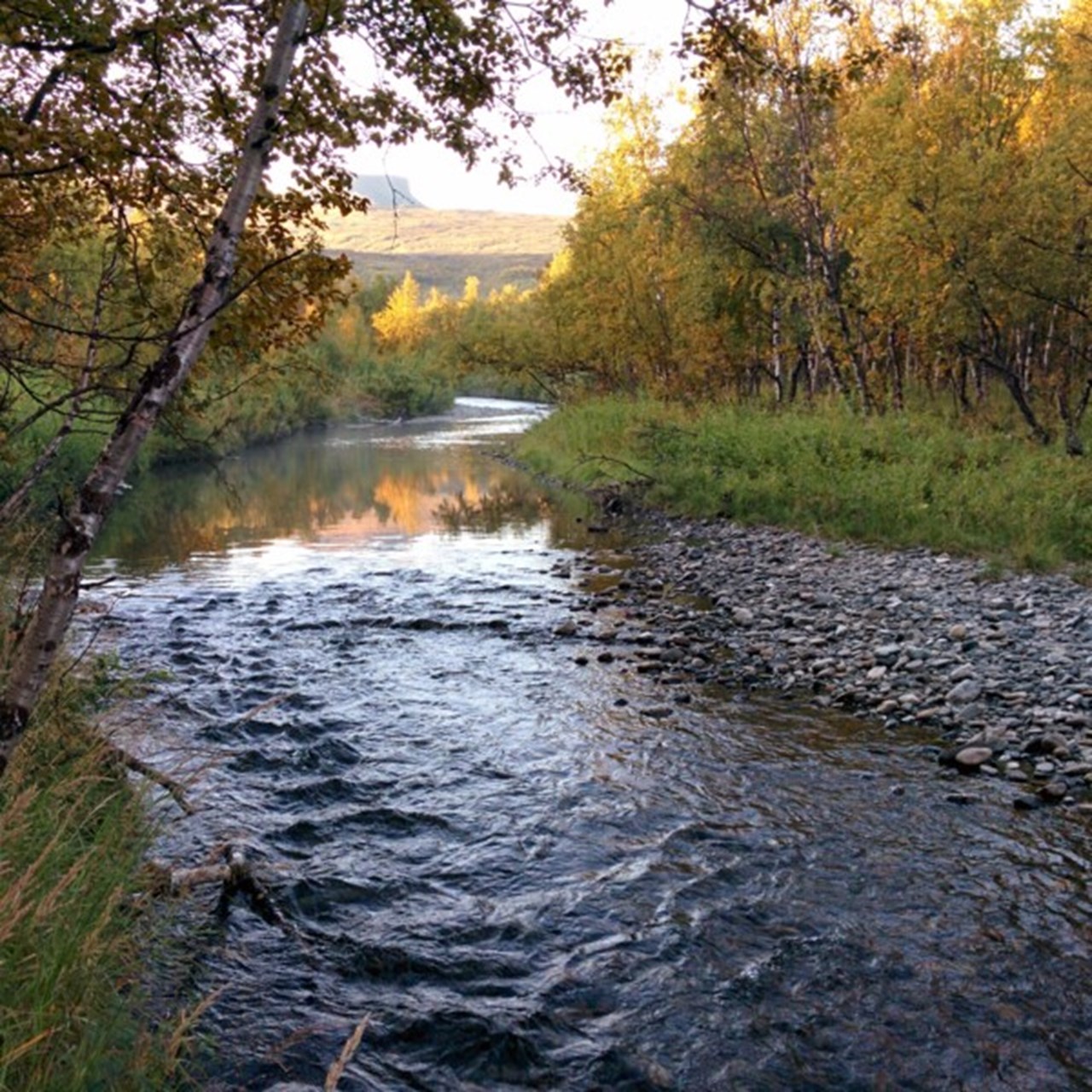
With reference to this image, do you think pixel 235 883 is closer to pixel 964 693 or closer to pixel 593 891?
pixel 593 891

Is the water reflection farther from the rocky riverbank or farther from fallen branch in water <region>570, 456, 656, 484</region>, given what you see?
the rocky riverbank

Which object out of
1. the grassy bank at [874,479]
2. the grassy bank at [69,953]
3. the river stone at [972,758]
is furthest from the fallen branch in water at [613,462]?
the grassy bank at [69,953]

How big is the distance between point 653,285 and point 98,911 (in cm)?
4069

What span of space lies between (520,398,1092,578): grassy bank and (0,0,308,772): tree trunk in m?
13.7

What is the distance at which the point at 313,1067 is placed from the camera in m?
4.82

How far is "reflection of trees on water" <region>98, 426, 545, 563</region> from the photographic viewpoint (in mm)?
25734

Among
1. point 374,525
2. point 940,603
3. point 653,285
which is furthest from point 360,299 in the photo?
point 940,603

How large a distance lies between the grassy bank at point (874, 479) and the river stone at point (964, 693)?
5.46m

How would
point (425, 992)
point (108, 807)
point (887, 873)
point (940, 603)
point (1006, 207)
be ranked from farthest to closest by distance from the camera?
point (1006, 207) < point (940, 603) < point (887, 873) < point (108, 807) < point (425, 992)

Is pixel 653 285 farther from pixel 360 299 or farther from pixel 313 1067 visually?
A: pixel 360 299

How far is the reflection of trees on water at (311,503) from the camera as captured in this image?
84.4 feet

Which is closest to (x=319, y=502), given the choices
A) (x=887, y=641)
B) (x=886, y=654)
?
(x=887, y=641)

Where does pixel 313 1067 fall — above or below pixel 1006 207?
below

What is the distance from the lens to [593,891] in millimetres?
6742
